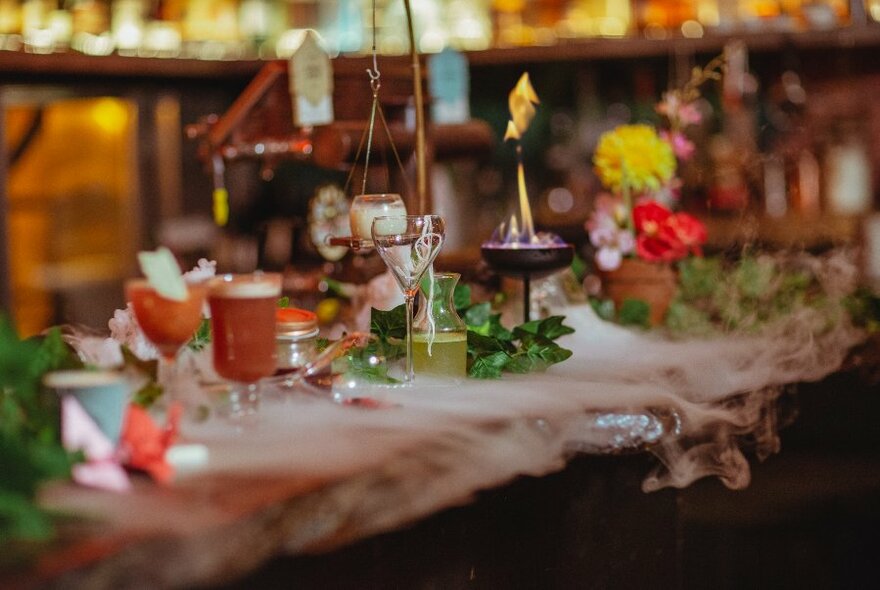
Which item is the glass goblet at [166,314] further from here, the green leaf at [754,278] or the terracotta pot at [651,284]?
the green leaf at [754,278]

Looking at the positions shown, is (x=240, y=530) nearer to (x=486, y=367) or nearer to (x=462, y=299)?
(x=486, y=367)

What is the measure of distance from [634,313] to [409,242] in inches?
30.7

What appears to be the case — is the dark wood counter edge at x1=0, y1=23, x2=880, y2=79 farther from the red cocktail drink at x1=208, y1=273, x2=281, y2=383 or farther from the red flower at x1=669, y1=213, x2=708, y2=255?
the red cocktail drink at x1=208, y1=273, x2=281, y2=383

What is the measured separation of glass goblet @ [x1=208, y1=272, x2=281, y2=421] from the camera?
1234mm

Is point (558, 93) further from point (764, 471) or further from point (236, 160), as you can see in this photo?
point (764, 471)

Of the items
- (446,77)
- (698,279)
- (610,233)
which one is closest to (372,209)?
(610,233)

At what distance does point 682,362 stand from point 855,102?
8.37ft

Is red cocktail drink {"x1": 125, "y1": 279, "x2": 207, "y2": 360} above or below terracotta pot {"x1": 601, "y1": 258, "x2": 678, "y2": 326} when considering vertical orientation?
above

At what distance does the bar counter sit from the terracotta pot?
15 centimetres

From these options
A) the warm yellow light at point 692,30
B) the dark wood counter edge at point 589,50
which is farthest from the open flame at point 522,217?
the warm yellow light at point 692,30

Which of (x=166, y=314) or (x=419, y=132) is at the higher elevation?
(x=419, y=132)

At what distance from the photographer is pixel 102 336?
1854mm

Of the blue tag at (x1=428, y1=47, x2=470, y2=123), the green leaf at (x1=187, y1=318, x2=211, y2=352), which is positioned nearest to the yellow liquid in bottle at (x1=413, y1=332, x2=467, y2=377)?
the green leaf at (x1=187, y1=318, x2=211, y2=352)

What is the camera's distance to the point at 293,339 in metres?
1.48
